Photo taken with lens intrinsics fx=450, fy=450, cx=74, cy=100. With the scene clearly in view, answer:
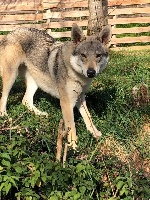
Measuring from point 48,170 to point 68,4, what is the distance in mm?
11232

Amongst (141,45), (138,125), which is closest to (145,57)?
(141,45)

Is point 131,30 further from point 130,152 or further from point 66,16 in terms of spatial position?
point 130,152

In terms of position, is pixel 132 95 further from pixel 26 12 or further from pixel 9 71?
pixel 26 12

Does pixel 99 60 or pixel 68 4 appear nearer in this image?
pixel 99 60

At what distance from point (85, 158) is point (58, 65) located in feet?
7.95

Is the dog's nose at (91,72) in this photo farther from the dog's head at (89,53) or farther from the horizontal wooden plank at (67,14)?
the horizontal wooden plank at (67,14)

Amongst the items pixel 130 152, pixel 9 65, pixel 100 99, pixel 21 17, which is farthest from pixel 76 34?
pixel 21 17

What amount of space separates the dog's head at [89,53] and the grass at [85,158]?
3.11 ft

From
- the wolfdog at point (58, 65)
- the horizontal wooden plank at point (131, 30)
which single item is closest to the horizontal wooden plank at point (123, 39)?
the horizontal wooden plank at point (131, 30)

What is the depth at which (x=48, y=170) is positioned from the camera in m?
4.37

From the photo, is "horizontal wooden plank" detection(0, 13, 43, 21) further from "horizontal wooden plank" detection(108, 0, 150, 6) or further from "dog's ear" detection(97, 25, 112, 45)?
"dog's ear" detection(97, 25, 112, 45)

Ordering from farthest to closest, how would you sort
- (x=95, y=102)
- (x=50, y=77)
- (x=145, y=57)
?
(x=145, y=57) < (x=95, y=102) < (x=50, y=77)

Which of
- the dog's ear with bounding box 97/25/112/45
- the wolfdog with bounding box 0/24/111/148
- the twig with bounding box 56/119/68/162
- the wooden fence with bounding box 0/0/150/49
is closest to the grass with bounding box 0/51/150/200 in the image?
the twig with bounding box 56/119/68/162

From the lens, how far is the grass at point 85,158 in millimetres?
4332
